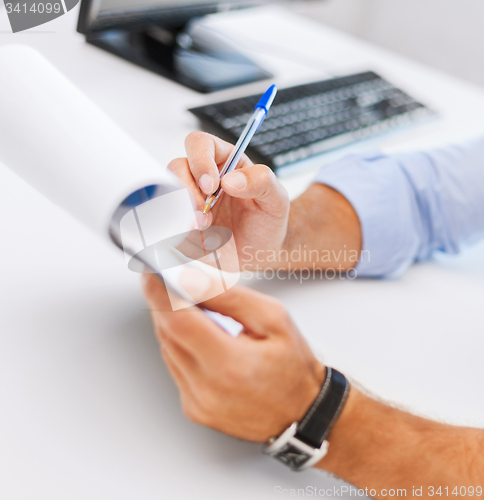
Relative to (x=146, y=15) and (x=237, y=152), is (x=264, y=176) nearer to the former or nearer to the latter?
(x=237, y=152)

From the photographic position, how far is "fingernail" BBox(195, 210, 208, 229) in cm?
26

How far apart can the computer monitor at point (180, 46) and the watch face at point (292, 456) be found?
44cm

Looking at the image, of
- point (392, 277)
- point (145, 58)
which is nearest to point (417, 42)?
point (145, 58)

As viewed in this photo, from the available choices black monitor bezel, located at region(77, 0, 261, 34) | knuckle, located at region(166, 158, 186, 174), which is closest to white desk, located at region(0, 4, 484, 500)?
knuckle, located at region(166, 158, 186, 174)

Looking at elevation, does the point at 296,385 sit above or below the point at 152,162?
below

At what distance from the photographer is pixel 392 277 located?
0.42 m

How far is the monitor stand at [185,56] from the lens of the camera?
0.59 meters

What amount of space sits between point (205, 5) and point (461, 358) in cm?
49

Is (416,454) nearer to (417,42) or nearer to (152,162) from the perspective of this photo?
(152,162)

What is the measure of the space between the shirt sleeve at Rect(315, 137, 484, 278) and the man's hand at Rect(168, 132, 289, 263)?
4.3 inches

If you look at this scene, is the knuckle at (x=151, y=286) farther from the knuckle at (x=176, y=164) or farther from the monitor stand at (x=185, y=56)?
the monitor stand at (x=185, y=56)

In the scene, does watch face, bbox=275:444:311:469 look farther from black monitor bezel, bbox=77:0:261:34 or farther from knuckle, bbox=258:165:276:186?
black monitor bezel, bbox=77:0:261:34

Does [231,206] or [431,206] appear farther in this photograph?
[431,206]


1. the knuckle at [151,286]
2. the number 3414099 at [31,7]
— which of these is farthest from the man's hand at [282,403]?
the number 3414099 at [31,7]
